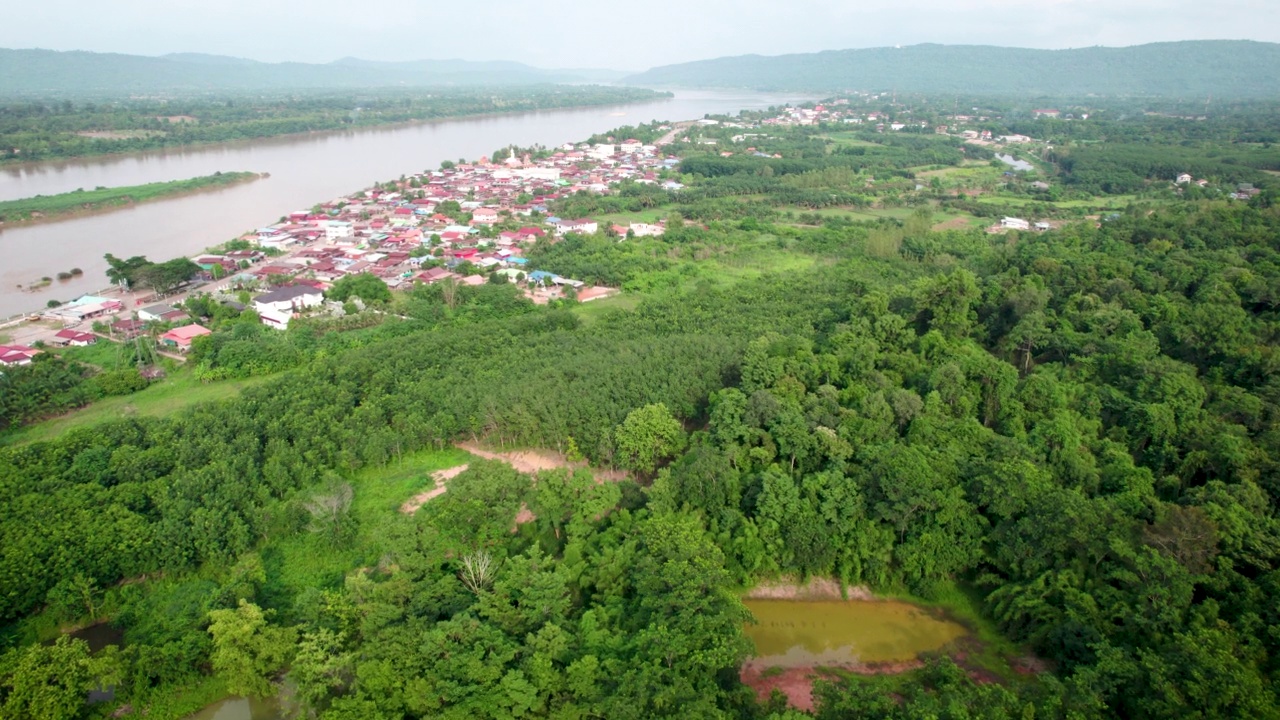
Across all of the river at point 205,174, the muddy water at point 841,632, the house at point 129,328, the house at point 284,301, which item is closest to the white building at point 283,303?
the house at point 284,301

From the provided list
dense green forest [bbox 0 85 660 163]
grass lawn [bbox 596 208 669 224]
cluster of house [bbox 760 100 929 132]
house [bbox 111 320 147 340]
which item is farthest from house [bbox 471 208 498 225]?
cluster of house [bbox 760 100 929 132]

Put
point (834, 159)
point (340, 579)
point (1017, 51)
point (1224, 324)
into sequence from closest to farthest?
point (340, 579), point (1224, 324), point (834, 159), point (1017, 51)

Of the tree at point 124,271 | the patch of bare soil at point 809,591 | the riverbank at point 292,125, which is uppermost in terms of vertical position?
the riverbank at point 292,125

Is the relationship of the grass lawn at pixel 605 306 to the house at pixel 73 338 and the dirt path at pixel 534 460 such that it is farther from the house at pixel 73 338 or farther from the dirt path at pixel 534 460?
the house at pixel 73 338

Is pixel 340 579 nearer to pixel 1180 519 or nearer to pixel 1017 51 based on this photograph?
pixel 1180 519

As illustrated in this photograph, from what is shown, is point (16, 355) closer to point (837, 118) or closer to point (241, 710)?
point (241, 710)

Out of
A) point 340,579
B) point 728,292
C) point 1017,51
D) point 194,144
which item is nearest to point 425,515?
point 340,579

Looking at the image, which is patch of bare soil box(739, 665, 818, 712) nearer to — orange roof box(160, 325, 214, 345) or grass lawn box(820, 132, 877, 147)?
orange roof box(160, 325, 214, 345)
